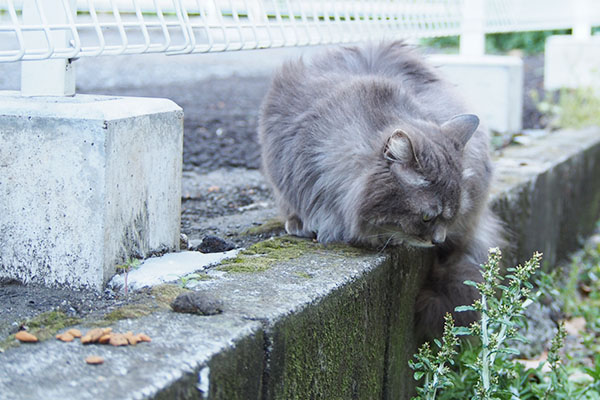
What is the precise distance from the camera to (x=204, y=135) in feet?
17.5

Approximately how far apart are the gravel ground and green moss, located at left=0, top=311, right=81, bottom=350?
0.07m

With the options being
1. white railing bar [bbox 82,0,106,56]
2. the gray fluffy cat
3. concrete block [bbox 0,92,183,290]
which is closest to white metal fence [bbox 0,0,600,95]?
white railing bar [bbox 82,0,106,56]

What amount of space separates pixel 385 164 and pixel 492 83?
399cm

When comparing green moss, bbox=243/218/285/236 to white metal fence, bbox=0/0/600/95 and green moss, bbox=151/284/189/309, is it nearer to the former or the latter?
white metal fence, bbox=0/0/600/95

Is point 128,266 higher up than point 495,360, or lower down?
higher up

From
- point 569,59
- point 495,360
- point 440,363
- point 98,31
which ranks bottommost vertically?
point 495,360

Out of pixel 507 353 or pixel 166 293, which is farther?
pixel 507 353

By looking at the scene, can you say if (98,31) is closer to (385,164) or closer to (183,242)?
(183,242)

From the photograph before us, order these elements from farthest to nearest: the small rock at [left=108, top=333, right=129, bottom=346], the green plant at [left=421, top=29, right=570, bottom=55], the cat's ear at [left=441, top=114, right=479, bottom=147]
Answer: the green plant at [left=421, top=29, right=570, bottom=55] < the cat's ear at [left=441, top=114, right=479, bottom=147] < the small rock at [left=108, top=333, right=129, bottom=346]

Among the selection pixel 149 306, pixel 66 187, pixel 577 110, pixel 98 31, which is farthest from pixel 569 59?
pixel 149 306

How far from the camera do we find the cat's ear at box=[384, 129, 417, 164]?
274 cm

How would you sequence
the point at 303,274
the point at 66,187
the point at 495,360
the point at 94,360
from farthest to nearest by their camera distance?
the point at 495,360
the point at 303,274
the point at 66,187
the point at 94,360

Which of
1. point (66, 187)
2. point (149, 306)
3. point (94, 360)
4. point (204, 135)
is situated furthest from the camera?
point (204, 135)

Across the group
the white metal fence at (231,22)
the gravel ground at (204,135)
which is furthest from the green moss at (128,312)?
the white metal fence at (231,22)
